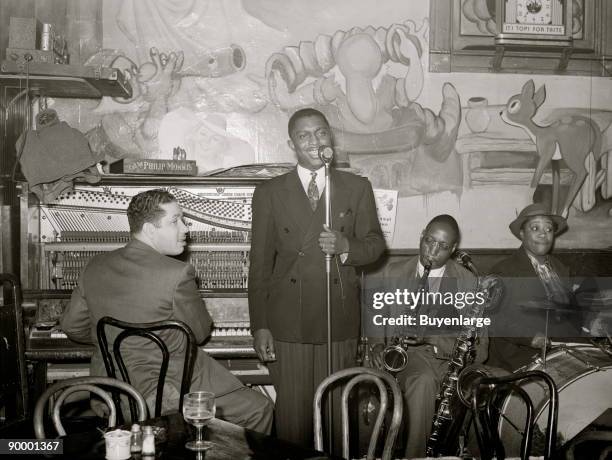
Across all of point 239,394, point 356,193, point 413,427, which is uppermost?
point 356,193

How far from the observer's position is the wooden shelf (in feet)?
12.3

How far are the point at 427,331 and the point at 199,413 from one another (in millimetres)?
2160

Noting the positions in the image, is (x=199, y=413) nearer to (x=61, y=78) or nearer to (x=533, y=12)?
(x=61, y=78)

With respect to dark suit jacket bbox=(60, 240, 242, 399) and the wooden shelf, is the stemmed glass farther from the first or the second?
the wooden shelf

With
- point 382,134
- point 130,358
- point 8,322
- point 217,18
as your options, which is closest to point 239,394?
point 130,358

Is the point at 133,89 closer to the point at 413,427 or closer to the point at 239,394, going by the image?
the point at 239,394

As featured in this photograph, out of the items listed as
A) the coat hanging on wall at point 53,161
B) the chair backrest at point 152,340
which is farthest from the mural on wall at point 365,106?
the chair backrest at point 152,340

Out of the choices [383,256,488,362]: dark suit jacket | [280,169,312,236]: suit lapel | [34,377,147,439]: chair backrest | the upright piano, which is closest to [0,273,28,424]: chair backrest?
the upright piano

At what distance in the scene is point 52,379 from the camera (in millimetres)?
3701

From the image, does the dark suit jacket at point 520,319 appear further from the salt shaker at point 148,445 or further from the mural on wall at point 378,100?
the salt shaker at point 148,445

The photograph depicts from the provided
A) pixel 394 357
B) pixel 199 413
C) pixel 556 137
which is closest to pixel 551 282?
pixel 556 137

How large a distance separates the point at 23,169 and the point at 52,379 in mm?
1154

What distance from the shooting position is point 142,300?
2789 millimetres

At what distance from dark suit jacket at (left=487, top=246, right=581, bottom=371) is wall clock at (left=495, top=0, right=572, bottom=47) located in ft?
4.74
